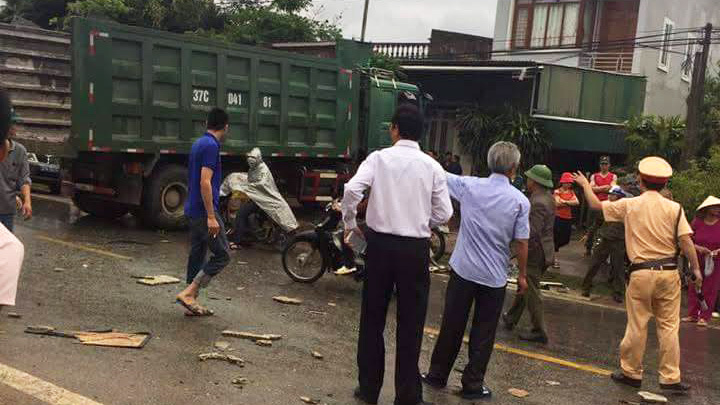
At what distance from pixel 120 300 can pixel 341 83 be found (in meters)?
8.32

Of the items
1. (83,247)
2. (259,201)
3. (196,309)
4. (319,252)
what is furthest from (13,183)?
(259,201)

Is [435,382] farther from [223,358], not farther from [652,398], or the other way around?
[652,398]

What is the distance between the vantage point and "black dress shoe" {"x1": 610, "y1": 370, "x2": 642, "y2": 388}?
6.07 metres

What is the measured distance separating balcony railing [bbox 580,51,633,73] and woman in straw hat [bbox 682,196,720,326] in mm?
17541

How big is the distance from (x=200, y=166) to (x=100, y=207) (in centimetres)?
691

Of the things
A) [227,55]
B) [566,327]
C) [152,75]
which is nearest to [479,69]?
[227,55]

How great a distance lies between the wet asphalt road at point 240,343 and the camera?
504cm

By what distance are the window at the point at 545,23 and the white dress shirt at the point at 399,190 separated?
901 inches

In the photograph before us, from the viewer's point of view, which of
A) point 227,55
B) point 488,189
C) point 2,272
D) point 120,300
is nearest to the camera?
point 2,272

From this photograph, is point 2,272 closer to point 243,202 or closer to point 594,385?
point 594,385

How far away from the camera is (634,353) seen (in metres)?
6.07

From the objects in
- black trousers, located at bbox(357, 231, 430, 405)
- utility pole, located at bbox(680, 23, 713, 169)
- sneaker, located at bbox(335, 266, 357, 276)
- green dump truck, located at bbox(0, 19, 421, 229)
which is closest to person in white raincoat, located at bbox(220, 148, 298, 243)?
green dump truck, located at bbox(0, 19, 421, 229)

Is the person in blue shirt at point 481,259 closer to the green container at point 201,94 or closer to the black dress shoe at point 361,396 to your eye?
the black dress shoe at point 361,396

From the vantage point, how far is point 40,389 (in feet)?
15.2
